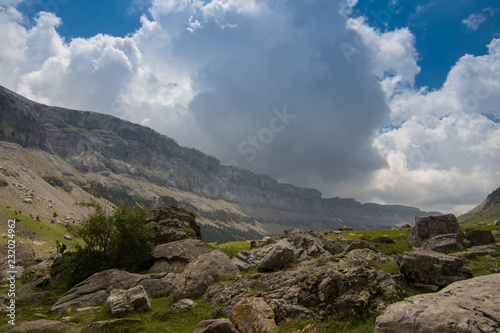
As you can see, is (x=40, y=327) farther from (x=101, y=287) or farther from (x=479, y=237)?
(x=479, y=237)

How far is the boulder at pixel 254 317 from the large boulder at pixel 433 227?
30.2 meters

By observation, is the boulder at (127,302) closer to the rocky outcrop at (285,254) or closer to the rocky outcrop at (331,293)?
the rocky outcrop at (331,293)

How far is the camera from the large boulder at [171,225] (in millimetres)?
41469

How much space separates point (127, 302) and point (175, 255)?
1574cm

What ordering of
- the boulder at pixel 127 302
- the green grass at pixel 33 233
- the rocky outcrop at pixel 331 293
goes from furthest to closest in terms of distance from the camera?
1. the green grass at pixel 33 233
2. the boulder at pixel 127 302
3. the rocky outcrop at pixel 331 293

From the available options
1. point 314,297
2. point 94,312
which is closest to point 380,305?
point 314,297

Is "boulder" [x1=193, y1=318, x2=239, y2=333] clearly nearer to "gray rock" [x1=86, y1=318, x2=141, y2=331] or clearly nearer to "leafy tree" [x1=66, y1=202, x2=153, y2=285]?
"gray rock" [x1=86, y1=318, x2=141, y2=331]

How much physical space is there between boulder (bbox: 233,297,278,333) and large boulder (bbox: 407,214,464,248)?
3017cm

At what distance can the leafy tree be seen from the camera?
95.2ft

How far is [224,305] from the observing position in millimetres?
16328

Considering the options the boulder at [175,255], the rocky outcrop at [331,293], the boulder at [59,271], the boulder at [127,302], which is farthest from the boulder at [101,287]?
the rocky outcrop at [331,293]

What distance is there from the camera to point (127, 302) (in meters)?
17.2

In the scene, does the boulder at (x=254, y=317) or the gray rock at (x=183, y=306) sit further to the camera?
the gray rock at (x=183, y=306)

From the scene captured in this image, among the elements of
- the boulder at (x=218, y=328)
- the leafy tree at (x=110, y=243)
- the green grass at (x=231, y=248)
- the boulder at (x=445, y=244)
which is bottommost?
the green grass at (x=231, y=248)
